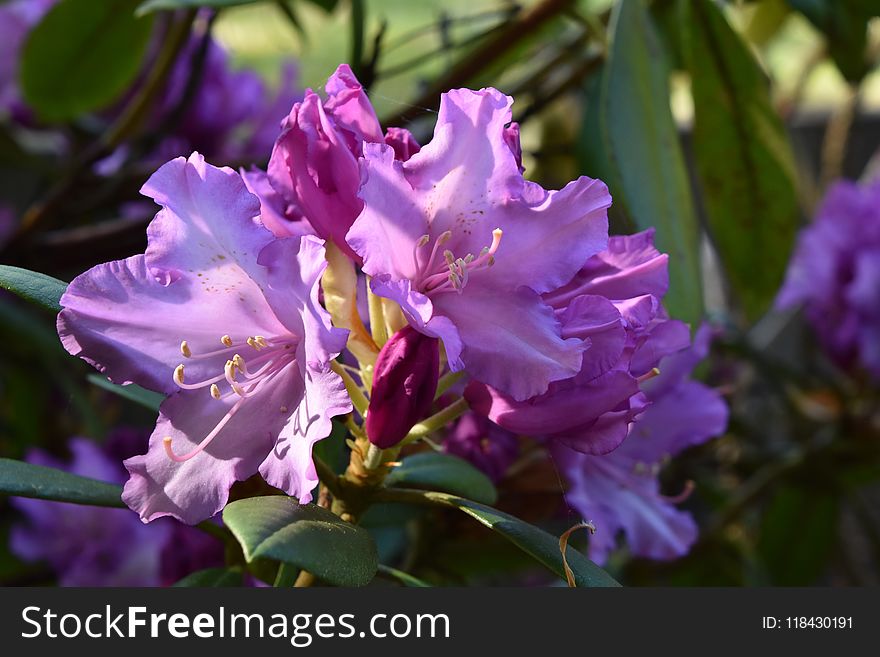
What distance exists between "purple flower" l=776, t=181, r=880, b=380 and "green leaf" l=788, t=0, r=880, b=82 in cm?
A: 32

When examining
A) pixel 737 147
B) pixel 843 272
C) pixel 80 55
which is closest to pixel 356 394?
pixel 737 147

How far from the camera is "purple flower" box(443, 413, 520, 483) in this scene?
671 millimetres

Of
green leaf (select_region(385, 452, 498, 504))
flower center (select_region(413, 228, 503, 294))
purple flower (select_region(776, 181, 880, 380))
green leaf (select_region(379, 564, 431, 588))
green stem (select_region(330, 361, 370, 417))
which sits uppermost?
flower center (select_region(413, 228, 503, 294))

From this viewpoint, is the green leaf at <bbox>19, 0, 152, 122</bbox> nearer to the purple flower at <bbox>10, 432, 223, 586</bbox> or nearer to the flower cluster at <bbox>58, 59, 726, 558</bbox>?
the purple flower at <bbox>10, 432, 223, 586</bbox>

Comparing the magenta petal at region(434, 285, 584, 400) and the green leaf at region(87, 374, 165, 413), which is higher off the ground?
the magenta petal at region(434, 285, 584, 400)

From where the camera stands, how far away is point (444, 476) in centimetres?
63

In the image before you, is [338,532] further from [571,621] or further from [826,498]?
[826,498]

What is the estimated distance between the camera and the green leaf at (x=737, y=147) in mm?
924

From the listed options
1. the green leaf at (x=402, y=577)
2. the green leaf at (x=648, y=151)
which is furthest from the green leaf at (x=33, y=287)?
the green leaf at (x=648, y=151)

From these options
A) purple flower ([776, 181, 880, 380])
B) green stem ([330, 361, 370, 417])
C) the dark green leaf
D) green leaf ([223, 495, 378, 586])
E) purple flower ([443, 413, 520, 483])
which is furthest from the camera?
the dark green leaf

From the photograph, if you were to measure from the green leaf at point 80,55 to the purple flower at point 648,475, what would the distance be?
0.65 metres

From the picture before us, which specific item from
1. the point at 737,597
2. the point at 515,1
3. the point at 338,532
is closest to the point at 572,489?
the point at 737,597

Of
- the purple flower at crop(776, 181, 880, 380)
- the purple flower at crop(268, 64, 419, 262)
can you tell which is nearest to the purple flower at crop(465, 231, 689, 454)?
the purple flower at crop(268, 64, 419, 262)

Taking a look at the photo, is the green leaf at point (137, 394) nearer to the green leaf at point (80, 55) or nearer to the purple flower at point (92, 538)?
the purple flower at point (92, 538)
